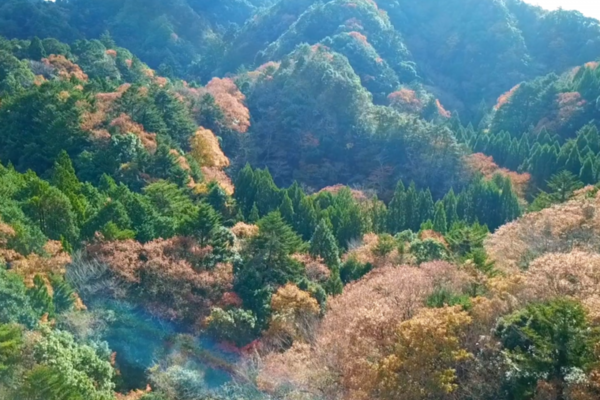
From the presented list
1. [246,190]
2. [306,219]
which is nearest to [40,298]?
[306,219]

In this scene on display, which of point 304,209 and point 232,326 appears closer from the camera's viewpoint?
point 232,326

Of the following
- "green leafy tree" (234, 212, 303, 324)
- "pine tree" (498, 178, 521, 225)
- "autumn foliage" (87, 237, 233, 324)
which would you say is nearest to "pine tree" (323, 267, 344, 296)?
"green leafy tree" (234, 212, 303, 324)

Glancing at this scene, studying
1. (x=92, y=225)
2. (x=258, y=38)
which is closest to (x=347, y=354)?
(x=92, y=225)

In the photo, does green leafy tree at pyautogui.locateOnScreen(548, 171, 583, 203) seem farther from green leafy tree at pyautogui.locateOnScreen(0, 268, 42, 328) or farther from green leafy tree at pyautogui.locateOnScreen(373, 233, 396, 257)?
green leafy tree at pyautogui.locateOnScreen(0, 268, 42, 328)

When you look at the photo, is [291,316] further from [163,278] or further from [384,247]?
[384,247]

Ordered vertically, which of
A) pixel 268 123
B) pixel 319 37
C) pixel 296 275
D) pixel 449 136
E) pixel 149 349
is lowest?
pixel 149 349

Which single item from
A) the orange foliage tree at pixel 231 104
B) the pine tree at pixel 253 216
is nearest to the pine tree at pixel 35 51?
the orange foliage tree at pixel 231 104

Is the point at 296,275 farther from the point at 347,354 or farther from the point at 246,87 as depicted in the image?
the point at 246,87
